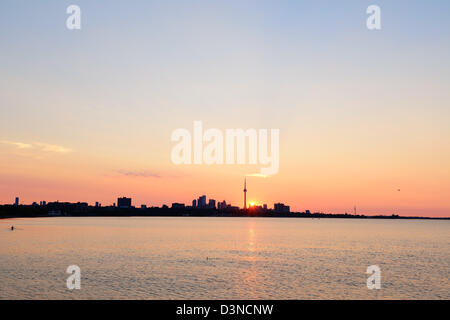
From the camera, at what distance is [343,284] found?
2571 inches

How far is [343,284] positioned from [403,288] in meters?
8.66

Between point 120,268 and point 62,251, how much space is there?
1565 inches

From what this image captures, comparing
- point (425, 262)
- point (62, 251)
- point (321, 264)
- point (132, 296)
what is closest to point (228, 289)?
point (132, 296)

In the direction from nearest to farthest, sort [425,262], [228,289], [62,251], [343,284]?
[228,289] < [343,284] < [425,262] < [62,251]
